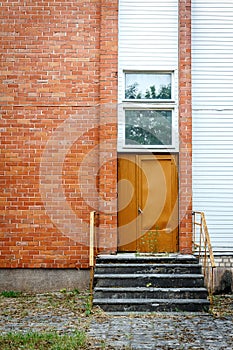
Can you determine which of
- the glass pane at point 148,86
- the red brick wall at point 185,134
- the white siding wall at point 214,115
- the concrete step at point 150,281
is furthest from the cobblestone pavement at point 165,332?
the glass pane at point 148,86

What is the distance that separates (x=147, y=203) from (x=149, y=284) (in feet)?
5.94

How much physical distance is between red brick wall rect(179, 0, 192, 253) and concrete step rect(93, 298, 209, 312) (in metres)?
1.57

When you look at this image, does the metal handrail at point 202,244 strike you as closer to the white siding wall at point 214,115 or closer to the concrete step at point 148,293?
the white siding wall at point 214,115

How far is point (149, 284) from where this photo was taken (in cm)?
906

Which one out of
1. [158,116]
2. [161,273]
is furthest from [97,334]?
[158,116]

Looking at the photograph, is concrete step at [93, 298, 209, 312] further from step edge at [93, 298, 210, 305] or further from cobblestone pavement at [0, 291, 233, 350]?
cobblestone pavement at [0, 291, 233, 350]

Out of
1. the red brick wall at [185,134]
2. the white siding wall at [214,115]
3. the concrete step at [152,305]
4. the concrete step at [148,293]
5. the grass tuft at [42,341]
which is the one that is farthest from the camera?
the white siding wall at [214,115]

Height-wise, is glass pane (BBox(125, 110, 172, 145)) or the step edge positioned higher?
glass pane (BBox(125, 110, 172, 145))

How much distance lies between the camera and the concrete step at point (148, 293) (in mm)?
8820

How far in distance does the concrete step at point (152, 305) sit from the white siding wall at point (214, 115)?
1.98 metres

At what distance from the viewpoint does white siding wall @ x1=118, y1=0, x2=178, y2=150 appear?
10.4 meters

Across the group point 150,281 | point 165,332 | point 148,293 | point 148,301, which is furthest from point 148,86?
point 165,332

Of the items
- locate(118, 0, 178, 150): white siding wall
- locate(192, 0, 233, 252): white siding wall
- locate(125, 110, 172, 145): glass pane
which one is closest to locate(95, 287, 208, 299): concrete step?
locate(192, 0, 233, 252): white siding wall

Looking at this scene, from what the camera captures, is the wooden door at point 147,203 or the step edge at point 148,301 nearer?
the step edge at point 148,301
